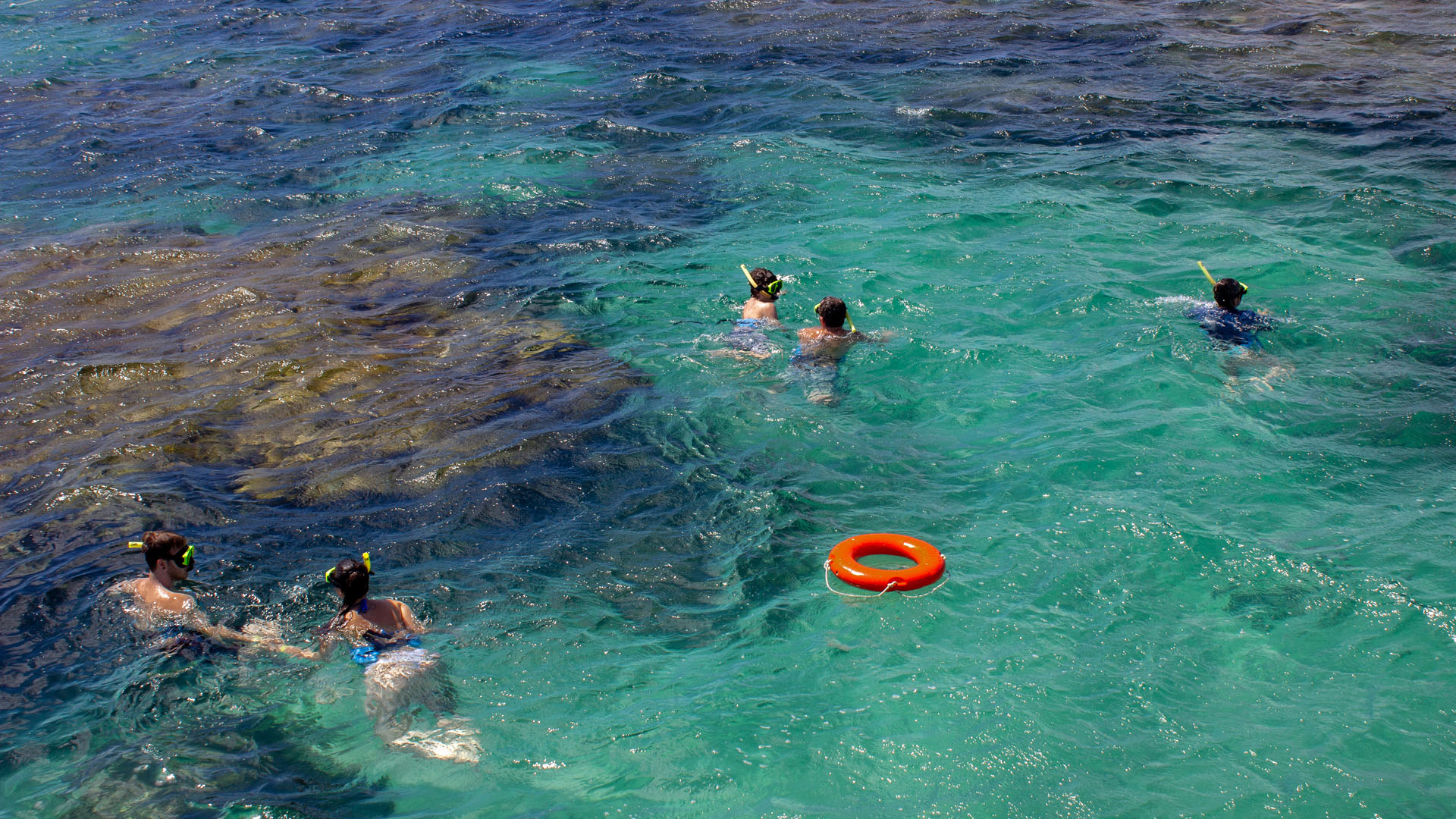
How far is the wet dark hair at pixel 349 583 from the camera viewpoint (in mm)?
5984

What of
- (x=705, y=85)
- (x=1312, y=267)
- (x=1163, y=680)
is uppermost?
(x=705, y=85)

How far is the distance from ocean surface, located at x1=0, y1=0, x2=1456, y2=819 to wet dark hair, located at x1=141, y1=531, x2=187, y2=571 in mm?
573

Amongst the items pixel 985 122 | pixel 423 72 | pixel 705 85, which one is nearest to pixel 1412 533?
pixel 985 122

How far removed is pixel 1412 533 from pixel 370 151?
1557 centimetres

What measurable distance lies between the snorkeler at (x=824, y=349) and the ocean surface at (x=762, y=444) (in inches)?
6.2

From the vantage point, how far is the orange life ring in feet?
21.0

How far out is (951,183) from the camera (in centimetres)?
1351

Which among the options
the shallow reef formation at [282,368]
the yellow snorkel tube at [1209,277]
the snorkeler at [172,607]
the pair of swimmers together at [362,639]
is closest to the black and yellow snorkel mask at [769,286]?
the shallow reef formation at [282,368]

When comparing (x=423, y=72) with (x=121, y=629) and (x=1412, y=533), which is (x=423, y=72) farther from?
(x=1412, y=533)

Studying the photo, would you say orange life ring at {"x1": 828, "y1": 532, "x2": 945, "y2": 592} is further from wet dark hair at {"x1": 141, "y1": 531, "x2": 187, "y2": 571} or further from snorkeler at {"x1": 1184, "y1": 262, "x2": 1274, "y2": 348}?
snorkeler at {"x1": 1184, "y1": 262, "x2": 1274, "y2": 348}

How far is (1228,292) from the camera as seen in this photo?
927 centimetres

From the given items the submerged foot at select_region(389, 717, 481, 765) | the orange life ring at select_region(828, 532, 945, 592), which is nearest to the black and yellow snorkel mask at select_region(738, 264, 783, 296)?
the orange life ring at select_region(828, 532, 945, 592)

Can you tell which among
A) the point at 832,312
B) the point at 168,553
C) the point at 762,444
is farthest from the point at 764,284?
the point at 168,553

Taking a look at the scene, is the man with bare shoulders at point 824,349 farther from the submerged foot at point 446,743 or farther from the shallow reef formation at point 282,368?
the submerged foot at point 446,743
